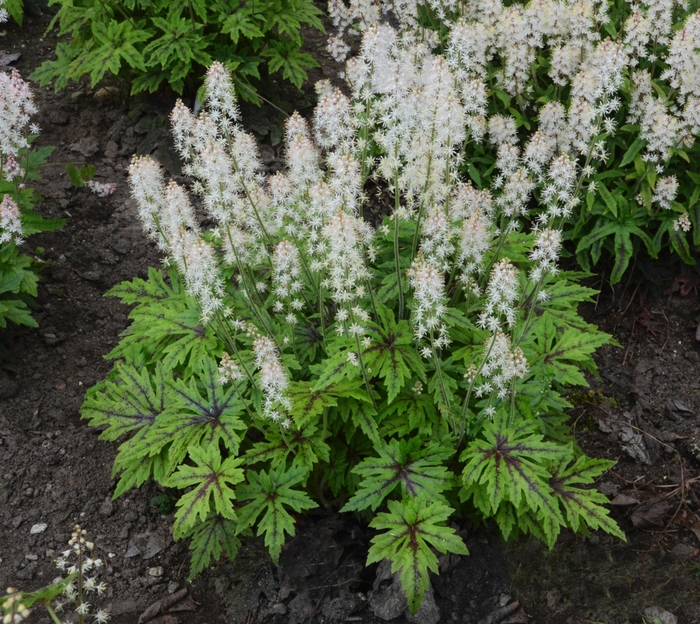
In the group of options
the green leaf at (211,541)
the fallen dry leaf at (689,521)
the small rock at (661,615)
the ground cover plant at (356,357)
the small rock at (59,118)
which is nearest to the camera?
the ground cover plant at (356,357)

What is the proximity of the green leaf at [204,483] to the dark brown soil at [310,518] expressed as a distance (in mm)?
793

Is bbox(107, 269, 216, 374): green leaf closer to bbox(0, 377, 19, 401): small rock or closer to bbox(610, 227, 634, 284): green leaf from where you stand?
bbox(0, 377, 19, 401): small rock

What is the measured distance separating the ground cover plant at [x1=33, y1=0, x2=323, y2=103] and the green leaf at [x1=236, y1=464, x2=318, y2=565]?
3866 millimetres

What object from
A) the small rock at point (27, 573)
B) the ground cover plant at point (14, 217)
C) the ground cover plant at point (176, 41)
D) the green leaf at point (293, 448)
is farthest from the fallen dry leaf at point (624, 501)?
the ground cover plant at point (176, 41)

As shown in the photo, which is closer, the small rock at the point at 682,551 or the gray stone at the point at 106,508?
the small rock at the point at 682,551

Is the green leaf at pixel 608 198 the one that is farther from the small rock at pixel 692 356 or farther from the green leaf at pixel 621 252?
the small rock at pixel 692 356

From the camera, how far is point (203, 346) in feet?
13.6

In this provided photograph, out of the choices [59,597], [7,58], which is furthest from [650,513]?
[7,58]

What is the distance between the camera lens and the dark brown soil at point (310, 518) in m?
4.01

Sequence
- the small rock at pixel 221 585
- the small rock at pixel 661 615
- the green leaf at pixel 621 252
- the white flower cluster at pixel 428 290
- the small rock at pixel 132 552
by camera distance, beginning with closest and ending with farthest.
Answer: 1. the white flower cluster at pixel 428 290
2. the small rock at pixel 661 615
3. the small rock at pixel 221 585
4. the small rock at pixel 132 552
5. the green leaf at pixel 621 252

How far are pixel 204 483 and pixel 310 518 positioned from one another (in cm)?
95

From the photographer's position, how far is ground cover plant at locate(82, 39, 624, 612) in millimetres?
3449

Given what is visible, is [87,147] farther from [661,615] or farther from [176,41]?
[661,615]

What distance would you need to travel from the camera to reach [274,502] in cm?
369
